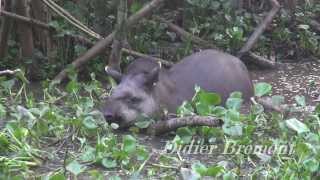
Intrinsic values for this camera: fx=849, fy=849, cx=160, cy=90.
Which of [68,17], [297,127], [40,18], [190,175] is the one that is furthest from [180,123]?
[40,18]

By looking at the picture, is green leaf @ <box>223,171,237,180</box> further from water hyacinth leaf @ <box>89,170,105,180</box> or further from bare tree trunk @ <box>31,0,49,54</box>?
bare tree trunk @ <box>31,0,49,54</box>

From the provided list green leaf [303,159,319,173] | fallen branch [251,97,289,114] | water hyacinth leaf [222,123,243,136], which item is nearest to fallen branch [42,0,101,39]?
fallen branch [251,97,289,114]

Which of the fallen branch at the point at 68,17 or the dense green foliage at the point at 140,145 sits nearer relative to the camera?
the dense green foliage at the point at 140,145

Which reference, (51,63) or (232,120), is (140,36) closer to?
(51,63)

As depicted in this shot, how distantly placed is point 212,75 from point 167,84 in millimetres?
462

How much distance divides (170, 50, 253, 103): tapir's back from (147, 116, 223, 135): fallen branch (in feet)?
2.73

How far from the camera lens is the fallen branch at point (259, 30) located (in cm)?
737

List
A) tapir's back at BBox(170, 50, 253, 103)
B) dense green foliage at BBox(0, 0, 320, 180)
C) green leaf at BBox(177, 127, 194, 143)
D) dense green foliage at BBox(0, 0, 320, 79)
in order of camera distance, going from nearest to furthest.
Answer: dense green foliage at BBox(0, 0, 320, 180) < green leaf at BBox(177, 127, 194, 143) < tapir's back at BBox(170, 50, 253, 103) < dense green foliage at BBox(0, 0, 320, 79)

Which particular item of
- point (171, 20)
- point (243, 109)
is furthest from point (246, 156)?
point (171, 20)

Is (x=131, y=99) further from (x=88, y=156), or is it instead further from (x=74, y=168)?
(x=74, y=168)

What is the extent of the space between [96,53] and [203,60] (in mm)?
873

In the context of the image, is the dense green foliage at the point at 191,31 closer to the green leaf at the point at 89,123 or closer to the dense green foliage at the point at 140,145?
the dense green foliage at the point at 140,145

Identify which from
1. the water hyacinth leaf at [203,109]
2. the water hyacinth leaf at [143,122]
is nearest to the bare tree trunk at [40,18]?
the water hyacinth leaf at [143,122]

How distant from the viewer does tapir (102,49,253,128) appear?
5484mm
